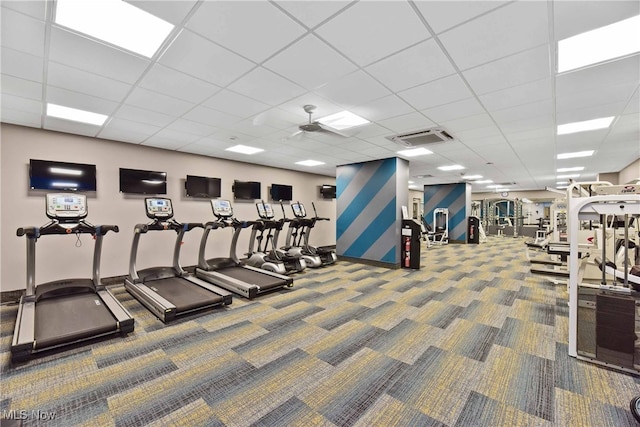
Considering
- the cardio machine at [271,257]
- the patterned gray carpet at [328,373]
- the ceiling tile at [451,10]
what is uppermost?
the ceiling tile at [451,10]

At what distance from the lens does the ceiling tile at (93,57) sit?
7.30 ft

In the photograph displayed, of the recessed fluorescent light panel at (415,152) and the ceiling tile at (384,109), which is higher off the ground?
the ceiling tile at (384,109)

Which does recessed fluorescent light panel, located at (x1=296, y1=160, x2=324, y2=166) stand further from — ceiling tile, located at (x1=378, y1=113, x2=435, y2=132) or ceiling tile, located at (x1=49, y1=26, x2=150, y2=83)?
ceiling tile, located at (x1=49, y1=26, x2=150, y2=83)

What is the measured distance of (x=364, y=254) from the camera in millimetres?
7262

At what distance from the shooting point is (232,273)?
525 centimetres

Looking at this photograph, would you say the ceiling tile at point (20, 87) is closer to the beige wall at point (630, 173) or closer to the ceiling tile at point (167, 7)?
the ceiling tile at point (167, 7)

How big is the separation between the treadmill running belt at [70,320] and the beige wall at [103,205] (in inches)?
62.3

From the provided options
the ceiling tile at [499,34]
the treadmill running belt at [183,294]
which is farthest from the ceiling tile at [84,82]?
the ceiling tile at [499,34]

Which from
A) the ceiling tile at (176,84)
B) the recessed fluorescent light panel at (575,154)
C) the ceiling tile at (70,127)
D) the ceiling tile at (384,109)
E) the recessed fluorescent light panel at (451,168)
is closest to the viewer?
the ceiling tile at (176,84)

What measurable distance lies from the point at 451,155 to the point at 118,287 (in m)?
7.63

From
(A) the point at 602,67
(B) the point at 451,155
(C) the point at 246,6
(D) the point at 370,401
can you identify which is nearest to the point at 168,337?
(D) the point at 370,401

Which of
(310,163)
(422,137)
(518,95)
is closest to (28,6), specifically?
(518,95)

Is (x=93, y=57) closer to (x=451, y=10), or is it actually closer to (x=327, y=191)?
(x=451, y=10)

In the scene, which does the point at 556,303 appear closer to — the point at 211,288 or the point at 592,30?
the point at 592,30
